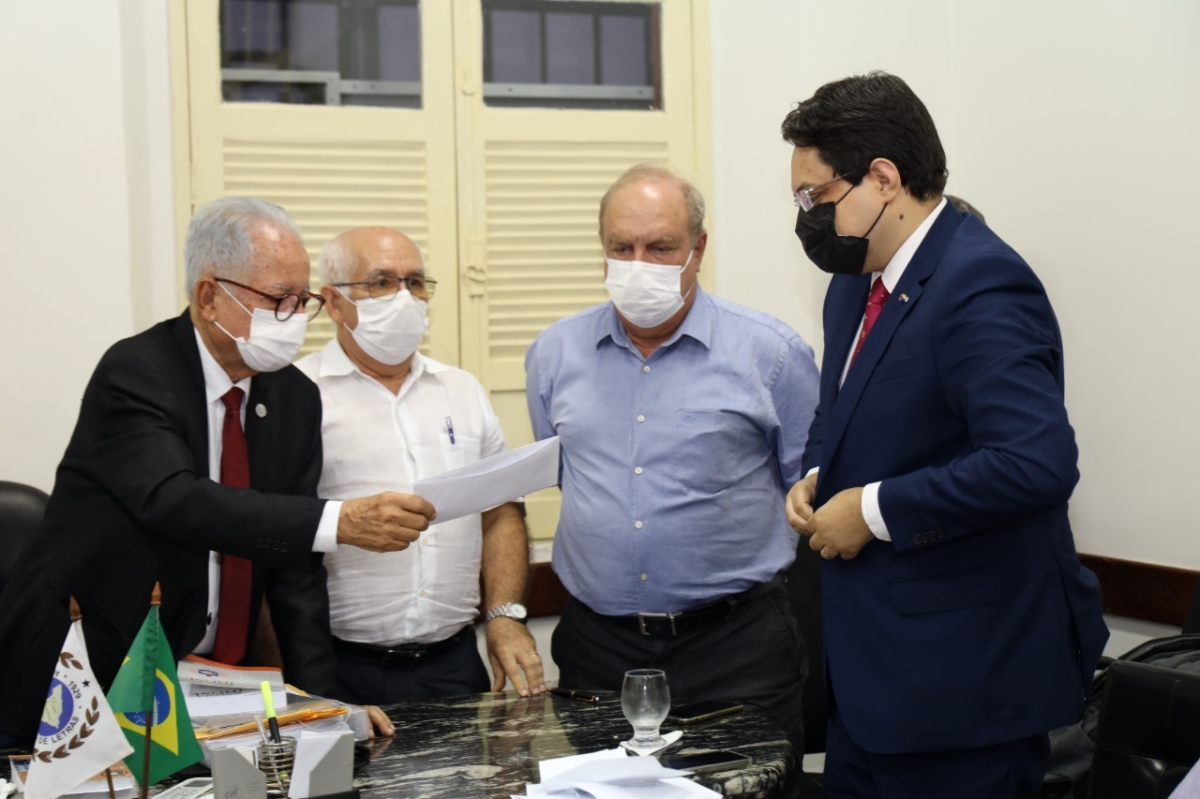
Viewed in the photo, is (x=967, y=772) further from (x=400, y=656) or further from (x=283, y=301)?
(x=283, y=301)

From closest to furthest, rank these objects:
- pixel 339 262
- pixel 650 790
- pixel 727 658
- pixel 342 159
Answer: pixel 650 790
pixel 727 658
pixel 339 262
pixel 342 159

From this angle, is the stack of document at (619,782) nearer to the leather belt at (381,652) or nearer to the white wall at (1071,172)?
the leather belt at (381,652)

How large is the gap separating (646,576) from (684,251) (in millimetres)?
725

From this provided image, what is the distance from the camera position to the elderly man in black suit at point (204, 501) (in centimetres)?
200

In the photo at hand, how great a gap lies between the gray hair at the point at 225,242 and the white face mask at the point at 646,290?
2.42 ft

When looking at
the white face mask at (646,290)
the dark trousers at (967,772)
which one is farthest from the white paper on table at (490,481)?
the dark trousers at (967,772)

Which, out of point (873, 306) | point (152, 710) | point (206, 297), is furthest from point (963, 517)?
point (206, 297)

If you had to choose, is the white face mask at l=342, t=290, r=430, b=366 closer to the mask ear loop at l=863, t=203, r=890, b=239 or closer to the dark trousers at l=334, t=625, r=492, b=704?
the dark trousers at l=334, t=625, r=492, b=704

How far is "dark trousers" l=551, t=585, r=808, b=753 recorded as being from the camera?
2.42m

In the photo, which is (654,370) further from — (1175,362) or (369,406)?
(1175,362)

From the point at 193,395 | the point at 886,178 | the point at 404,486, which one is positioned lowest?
the point at 404,486

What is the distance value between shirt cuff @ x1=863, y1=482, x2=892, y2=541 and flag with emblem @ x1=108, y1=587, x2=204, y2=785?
1.01 meters

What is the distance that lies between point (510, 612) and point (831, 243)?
1.13 metres

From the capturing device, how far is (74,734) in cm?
146
